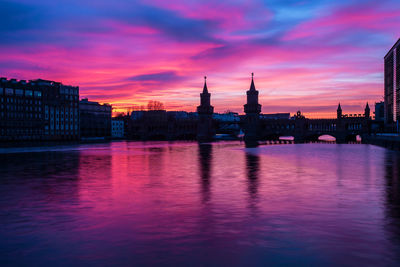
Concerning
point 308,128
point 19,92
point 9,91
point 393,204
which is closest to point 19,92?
point 19,92

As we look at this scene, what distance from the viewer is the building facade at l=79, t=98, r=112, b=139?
182637 mm

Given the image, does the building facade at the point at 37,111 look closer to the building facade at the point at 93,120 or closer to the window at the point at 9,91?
the window at the point at 9,91

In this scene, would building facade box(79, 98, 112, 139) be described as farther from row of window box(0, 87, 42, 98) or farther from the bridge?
the bridge

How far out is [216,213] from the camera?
740 inches

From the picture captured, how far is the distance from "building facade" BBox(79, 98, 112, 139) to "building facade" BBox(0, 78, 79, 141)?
1946 cm

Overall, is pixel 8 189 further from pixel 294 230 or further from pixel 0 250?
pixel 294 230

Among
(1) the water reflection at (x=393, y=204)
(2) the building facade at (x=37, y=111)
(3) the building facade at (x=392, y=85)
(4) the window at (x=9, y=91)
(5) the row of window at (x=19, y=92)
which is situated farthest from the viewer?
(4) the window at (x=9, y=91)

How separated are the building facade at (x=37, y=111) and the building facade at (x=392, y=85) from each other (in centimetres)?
12387

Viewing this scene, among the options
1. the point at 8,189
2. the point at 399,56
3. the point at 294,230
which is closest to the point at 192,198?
the point at 294,230

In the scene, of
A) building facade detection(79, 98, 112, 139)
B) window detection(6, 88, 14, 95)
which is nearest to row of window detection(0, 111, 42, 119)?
window detection(6, 88, 14, 95)

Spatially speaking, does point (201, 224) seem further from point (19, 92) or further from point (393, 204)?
point (19, 92)

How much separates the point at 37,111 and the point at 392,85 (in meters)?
133

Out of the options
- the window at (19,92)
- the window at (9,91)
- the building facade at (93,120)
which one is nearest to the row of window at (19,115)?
the window at (9,91)

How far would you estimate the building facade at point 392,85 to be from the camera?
132 m
